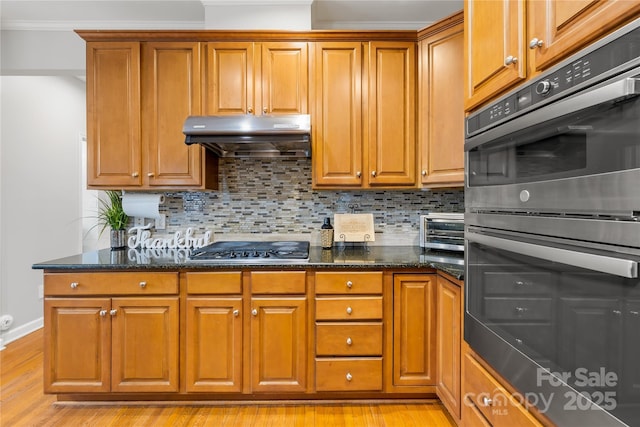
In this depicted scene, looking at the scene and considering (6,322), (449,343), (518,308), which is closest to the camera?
(518,308)

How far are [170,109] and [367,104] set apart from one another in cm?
136

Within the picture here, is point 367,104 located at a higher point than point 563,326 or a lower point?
higher

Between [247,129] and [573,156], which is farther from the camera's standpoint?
[247,129]

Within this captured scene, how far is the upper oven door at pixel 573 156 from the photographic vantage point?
0.62 meters

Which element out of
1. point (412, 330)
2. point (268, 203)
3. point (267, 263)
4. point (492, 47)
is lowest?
point (412, 330)

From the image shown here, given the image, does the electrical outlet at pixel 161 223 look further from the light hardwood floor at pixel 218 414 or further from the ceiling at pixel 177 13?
the ceiling at pixel 177 13

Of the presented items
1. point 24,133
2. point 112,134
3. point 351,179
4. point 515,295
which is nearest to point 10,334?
point 24,133

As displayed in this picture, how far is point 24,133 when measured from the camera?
324cm

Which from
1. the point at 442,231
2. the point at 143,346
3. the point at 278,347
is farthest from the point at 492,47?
the point at 143,346

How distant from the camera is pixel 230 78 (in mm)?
2277

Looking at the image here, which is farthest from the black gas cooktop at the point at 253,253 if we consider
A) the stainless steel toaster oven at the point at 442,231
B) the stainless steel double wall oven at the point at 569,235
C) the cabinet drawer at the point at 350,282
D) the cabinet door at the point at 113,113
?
the stainless steel double wall oven at the point at 569,235

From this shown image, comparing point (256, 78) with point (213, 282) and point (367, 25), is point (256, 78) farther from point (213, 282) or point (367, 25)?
point (213, 282)

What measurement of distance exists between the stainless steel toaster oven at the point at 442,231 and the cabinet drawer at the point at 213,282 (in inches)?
52.0

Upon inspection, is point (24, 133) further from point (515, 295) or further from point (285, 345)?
point (515, 295)
